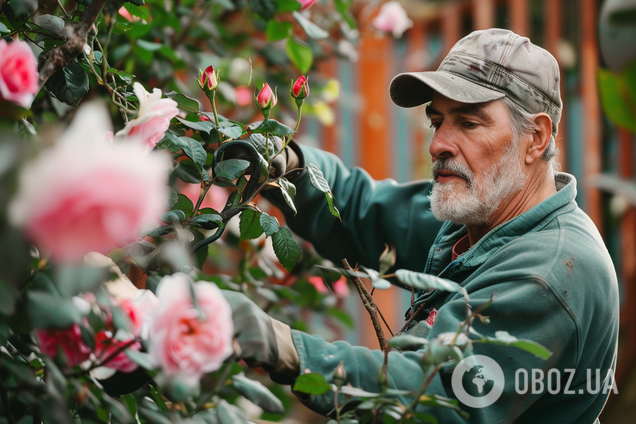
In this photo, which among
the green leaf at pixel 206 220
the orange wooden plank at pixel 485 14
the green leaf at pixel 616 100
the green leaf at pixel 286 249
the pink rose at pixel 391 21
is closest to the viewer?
the green leaf at pixel 616 100

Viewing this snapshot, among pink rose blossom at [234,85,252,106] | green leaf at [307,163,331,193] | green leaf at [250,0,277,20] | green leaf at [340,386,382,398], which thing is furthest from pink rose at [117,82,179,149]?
pink rose blossom at [234,85,252,106]

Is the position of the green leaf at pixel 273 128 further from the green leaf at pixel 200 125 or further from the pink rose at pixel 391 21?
the pink rose at pixel 391 21

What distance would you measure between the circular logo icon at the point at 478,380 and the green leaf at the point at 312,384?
0.25m

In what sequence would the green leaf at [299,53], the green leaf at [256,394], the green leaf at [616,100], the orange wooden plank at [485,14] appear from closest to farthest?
the green leaf at [616,100], the green leaf at [256,394], the green leaf at [299,53], the orange wooden plank at [485,14]

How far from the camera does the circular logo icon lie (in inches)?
41.2

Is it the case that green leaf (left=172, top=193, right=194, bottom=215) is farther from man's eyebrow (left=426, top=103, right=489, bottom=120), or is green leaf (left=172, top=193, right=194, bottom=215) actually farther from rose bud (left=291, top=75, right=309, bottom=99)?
man's eyebrow (left=426, top=103, right=489, bottom=120)

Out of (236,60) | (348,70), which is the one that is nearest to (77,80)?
(236,60)

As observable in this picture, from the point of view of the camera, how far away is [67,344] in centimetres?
73

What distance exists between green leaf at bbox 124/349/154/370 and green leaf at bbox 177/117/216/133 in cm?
47

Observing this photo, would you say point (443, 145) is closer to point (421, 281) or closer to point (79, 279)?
point (421, 281)

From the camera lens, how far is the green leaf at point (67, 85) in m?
1.00

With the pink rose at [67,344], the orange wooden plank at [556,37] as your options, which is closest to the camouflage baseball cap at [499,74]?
the pink rose at [67,344]

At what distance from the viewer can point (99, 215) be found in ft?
1.75

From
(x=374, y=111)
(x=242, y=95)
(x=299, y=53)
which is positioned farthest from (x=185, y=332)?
(x=374, y=111)
